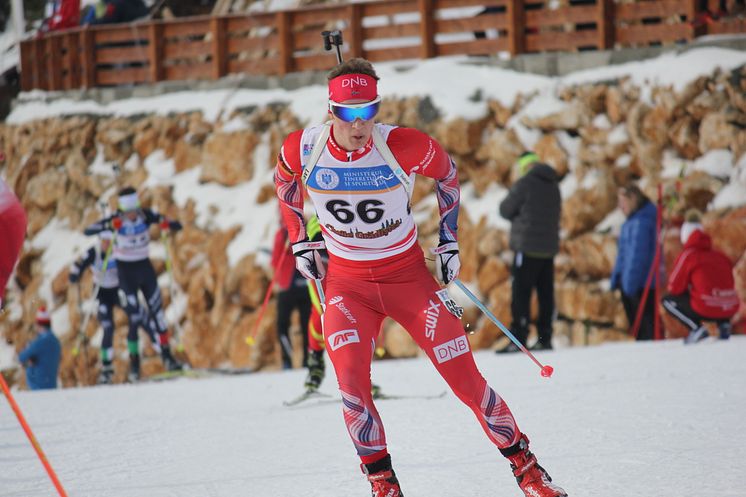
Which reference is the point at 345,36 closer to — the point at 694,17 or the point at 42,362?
the point at 694,17

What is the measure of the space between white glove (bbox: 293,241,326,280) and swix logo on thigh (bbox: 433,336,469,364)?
0.77m

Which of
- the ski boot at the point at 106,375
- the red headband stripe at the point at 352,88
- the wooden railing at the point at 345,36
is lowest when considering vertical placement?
the ski boot at the point at 106,375

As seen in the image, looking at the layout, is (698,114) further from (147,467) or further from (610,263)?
(147,467)

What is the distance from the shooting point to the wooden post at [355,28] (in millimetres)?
16906

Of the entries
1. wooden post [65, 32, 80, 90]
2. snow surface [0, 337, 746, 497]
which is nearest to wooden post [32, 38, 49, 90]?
wooden post [65, 32, 80, 90]

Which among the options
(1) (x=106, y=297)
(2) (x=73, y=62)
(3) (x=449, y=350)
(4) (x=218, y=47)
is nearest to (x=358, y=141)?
(3) (x=449, y=350)

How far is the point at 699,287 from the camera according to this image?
955 cm

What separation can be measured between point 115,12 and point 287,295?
1292cm

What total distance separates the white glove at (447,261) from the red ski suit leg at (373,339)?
7 cm

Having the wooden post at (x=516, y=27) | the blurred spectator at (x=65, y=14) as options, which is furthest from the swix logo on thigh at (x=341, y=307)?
the blurred spectator at (x=65, y=14)

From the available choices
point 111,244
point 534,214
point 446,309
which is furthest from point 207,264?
point 446,309

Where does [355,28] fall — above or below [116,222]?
above

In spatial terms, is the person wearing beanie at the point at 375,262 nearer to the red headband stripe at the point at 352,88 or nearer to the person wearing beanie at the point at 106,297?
the red headband stripe at the point at 352,88

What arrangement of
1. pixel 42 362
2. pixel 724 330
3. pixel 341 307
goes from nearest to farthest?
pixel 341 307 < pixel 724 330 < pixel 42 362
